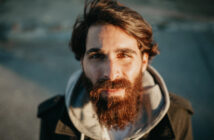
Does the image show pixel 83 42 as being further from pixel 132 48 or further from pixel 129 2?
pixel 129 2

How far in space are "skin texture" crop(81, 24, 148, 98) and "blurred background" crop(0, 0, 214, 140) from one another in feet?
6.66

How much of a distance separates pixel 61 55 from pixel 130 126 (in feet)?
9.83

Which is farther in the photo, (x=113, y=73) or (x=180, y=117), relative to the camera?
(x=180, y=117)

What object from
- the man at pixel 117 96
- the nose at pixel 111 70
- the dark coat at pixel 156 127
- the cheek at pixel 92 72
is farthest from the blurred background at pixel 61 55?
the nose at pixel 111 70

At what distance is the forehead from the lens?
5.02ft

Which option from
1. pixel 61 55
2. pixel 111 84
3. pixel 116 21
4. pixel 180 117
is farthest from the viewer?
pixel 61 55

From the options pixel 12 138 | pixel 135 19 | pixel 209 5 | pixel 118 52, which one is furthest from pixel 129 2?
pixel 12 138

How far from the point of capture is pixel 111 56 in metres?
1.54

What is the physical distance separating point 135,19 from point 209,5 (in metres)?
5.28

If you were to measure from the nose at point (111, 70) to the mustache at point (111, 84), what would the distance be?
0.14 feet

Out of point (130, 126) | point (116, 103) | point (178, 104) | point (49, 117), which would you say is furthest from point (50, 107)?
point (178, 104)

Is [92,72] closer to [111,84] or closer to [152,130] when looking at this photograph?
[111,84]

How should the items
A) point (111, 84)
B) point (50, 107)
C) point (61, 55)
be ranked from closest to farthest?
point (111, 84)
point (50, 107)
point (61, 55)

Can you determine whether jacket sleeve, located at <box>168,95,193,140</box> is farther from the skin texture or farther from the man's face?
the skin texture
